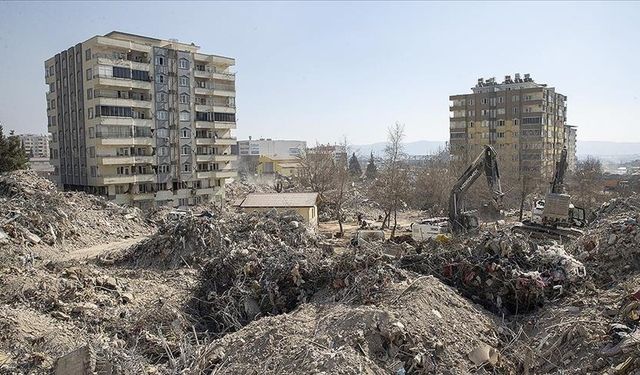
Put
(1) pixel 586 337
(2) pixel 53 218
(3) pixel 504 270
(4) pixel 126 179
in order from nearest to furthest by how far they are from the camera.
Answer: (1) pixel 586 337, (3) pixel 504 270, (2) pixel 53 218, (4) pixel 126 179

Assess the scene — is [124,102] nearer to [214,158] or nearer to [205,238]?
[214,158]

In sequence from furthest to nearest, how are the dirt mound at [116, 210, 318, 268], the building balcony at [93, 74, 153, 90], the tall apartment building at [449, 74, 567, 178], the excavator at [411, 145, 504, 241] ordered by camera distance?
the tall apartment building at [449, 74, 567, 178] < the building balcony at [93, 74, 153, 90] < the excavator at [411, 145, 504, 241] < the dirt mound at [116, 210, 318, 268]

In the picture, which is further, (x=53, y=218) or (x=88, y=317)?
(x=53, y=218)

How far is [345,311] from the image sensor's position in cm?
754

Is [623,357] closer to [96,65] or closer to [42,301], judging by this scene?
[42,301]

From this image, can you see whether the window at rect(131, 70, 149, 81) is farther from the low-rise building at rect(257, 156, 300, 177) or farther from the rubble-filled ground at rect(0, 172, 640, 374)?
the low-rise building at rect(257, 156, 300, 177)

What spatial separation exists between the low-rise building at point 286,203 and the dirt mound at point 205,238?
18.2 ft

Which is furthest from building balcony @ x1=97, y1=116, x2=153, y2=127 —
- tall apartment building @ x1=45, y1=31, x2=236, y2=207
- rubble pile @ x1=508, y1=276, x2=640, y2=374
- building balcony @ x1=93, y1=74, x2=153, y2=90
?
rubble pile @ x1=508, y1=276, x2=640, y2=374

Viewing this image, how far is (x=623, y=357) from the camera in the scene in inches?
242

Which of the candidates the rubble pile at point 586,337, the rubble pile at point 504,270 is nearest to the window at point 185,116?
the rubble pile at point 504,270

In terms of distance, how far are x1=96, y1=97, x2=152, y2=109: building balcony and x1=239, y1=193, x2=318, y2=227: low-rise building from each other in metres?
14.2

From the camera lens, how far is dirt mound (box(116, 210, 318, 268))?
46.9ft

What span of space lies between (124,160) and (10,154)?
6562 millimetres

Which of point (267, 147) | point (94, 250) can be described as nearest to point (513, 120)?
point (94, 250)
